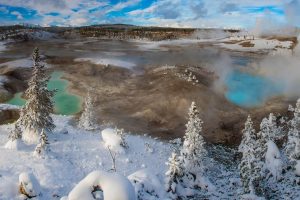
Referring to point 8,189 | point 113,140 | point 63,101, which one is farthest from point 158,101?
point 8,189

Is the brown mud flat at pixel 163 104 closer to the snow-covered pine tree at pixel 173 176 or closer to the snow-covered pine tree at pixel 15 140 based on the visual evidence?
the snow-covered pine tree at pixel 15 140

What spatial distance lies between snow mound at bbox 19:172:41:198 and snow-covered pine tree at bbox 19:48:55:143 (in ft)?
36.7

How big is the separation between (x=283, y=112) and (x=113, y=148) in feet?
91.8

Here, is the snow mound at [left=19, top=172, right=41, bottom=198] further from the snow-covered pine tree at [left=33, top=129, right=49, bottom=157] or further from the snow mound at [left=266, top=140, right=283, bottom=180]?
the snow mound at [left=266, top=140, right=283, bottom=180]

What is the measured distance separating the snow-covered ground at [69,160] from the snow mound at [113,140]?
0.51 m

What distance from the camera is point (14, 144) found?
33.1 meters

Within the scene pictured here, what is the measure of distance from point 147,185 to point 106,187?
10416 mm

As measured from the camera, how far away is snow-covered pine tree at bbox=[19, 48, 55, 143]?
34375mm

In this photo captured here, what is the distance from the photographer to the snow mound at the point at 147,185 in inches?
1049

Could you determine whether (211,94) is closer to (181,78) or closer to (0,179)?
(181,78)

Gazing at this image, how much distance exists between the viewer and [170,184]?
29750 millimetres

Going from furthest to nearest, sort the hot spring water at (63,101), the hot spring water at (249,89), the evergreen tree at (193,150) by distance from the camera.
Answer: the hot spring water at (249,89) < the hot spring water at (63,101) < the evergreen tree at (193,150)

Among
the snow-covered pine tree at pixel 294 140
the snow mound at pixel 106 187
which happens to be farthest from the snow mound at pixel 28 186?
the snow-covered pine tree at pixel 294 140

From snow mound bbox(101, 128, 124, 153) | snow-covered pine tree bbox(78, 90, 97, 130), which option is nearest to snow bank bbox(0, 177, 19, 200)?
snow mound bbox(101, 128, 124, 153)
